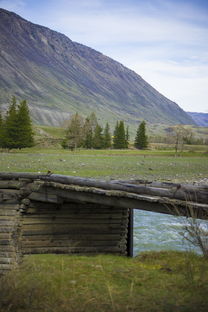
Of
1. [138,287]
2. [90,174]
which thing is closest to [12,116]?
[90,174]

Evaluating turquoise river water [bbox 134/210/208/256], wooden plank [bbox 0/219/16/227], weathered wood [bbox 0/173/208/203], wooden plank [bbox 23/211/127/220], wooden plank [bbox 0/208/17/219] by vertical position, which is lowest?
turquoise river water [bbox 134/210/208/256]

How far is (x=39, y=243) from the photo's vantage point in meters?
11.4

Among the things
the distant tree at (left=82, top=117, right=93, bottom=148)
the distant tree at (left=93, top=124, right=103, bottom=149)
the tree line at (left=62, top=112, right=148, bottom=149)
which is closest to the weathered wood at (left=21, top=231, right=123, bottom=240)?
the tree line at (left=62, top=112, right=148, bottom=149)

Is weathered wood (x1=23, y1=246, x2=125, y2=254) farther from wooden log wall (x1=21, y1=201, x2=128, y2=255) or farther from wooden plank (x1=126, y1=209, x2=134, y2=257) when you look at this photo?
wooden plank (x1=126, y1=209, x2=134, y2=257)

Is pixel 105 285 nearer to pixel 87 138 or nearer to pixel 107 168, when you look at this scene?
pixel 107 168

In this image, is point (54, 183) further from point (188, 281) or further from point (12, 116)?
point (12, 116)

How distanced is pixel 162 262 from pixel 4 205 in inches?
202

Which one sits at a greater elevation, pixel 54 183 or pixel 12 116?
pixel 12 116

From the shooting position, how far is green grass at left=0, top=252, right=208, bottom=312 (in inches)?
257

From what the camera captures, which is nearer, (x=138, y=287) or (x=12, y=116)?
(x=138, y=287)

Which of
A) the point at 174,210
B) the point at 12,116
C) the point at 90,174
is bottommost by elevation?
the point at 90,174

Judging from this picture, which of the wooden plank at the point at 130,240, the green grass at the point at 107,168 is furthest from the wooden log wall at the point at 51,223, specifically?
the green grass at the point at 107,168

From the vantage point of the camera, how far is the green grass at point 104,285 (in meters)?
6.53

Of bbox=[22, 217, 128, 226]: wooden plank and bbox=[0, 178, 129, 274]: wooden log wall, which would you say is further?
bbox=[22, 217, 128, 226]: wooden plank
